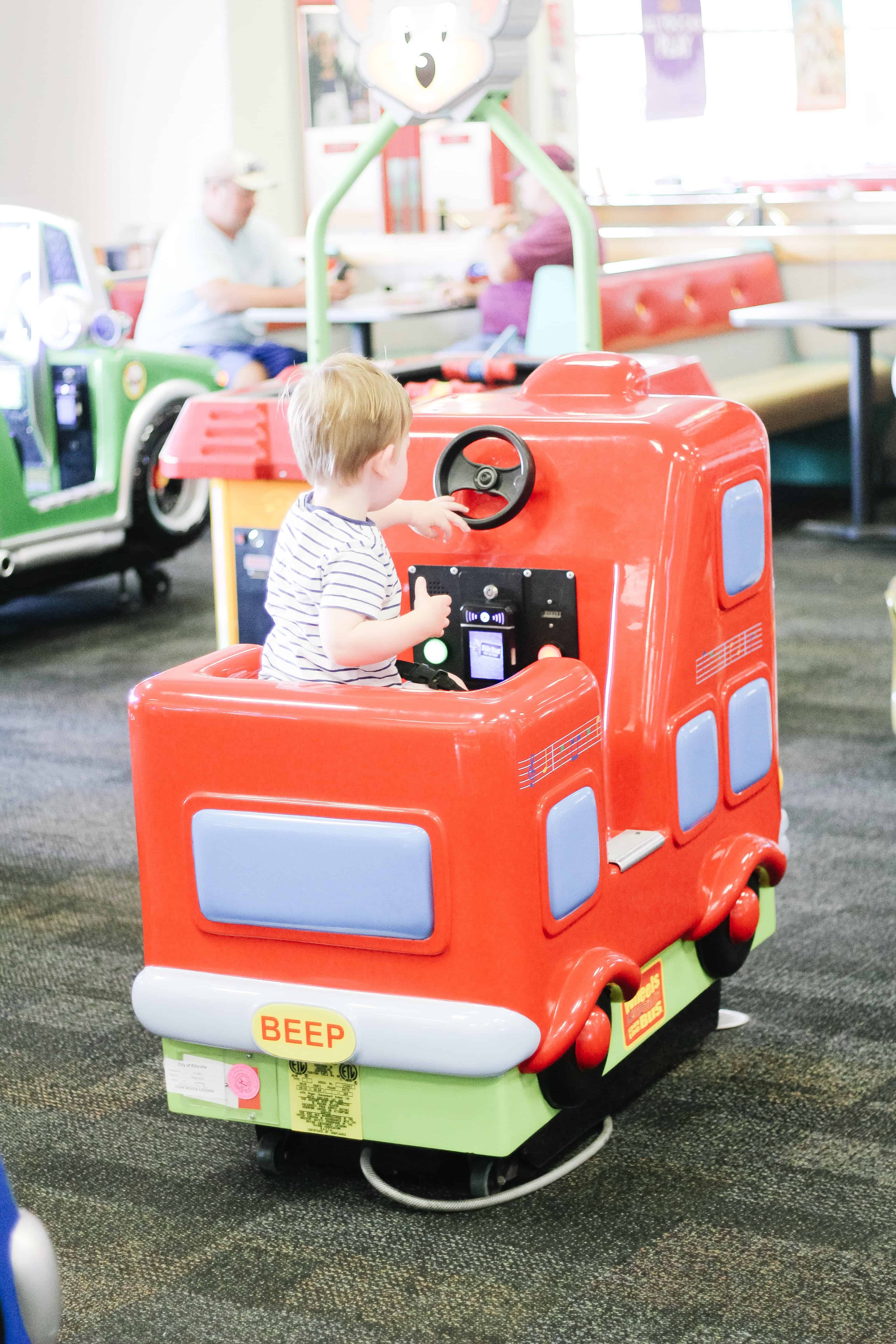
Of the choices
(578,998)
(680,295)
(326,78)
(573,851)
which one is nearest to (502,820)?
(573,851)

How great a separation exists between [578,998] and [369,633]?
0.46 m

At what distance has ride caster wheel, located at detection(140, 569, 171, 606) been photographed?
16.9ft

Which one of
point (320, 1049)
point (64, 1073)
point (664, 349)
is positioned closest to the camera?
point (320, 1049)

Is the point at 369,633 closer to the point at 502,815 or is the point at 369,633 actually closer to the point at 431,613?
the point at 431,613

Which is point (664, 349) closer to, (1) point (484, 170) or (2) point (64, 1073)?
(1) point (484, 170)

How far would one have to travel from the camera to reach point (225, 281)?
5797 mm

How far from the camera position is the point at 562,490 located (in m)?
2.07

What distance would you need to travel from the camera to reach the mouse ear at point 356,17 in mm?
2615

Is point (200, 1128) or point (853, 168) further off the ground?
point (853, 168)

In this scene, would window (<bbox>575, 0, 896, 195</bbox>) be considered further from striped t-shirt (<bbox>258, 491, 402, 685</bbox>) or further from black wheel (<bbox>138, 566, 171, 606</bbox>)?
striped t-shirt (<bbox>258, 491, 402, 685</bbox>)

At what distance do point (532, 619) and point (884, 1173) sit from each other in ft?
2.55

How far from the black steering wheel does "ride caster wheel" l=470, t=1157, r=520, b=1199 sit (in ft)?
2.49

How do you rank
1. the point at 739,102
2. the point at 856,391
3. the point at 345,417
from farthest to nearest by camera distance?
the point at 739,102, the point at 856,391, the point at 345,417

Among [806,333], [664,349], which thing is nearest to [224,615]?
[664,349]
